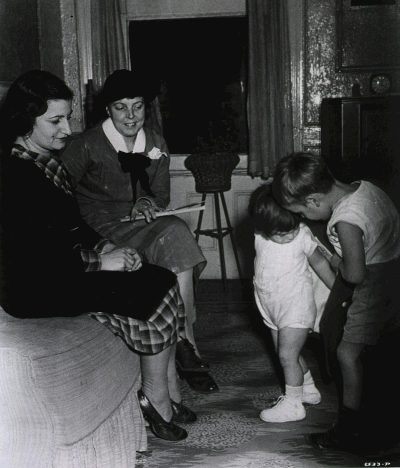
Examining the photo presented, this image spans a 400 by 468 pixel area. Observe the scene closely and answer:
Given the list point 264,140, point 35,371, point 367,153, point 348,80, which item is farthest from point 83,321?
point 348,80

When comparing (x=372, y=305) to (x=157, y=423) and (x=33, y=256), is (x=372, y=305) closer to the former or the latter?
(x=157, y=423)

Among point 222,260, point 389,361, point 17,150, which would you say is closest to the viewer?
point 17,150

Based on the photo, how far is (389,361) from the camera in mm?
3115

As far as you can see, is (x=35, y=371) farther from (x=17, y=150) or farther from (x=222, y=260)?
(x=222, y=260)

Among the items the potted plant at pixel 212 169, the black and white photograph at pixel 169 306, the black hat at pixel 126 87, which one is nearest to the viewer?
the black and white photograph at pixel 169 306

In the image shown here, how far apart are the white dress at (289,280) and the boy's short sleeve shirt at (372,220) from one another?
0.17 m

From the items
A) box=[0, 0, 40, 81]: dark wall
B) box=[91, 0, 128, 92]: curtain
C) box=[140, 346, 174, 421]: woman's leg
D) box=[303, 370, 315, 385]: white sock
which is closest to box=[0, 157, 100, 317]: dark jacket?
box=[140, 346, 174, 421]: woman's leg

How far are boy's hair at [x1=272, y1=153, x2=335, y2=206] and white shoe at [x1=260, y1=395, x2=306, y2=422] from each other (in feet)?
2.90

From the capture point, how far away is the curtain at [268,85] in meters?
5.51

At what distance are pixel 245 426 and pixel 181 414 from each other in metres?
0.29

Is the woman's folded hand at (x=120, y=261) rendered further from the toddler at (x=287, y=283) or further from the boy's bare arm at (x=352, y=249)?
the boy's bare arm at (x=352, y=249)

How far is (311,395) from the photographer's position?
2.98 m

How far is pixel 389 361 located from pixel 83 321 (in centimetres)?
163

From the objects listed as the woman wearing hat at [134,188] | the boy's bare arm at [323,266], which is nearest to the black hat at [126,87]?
the woman wearing hat at [134,188]
